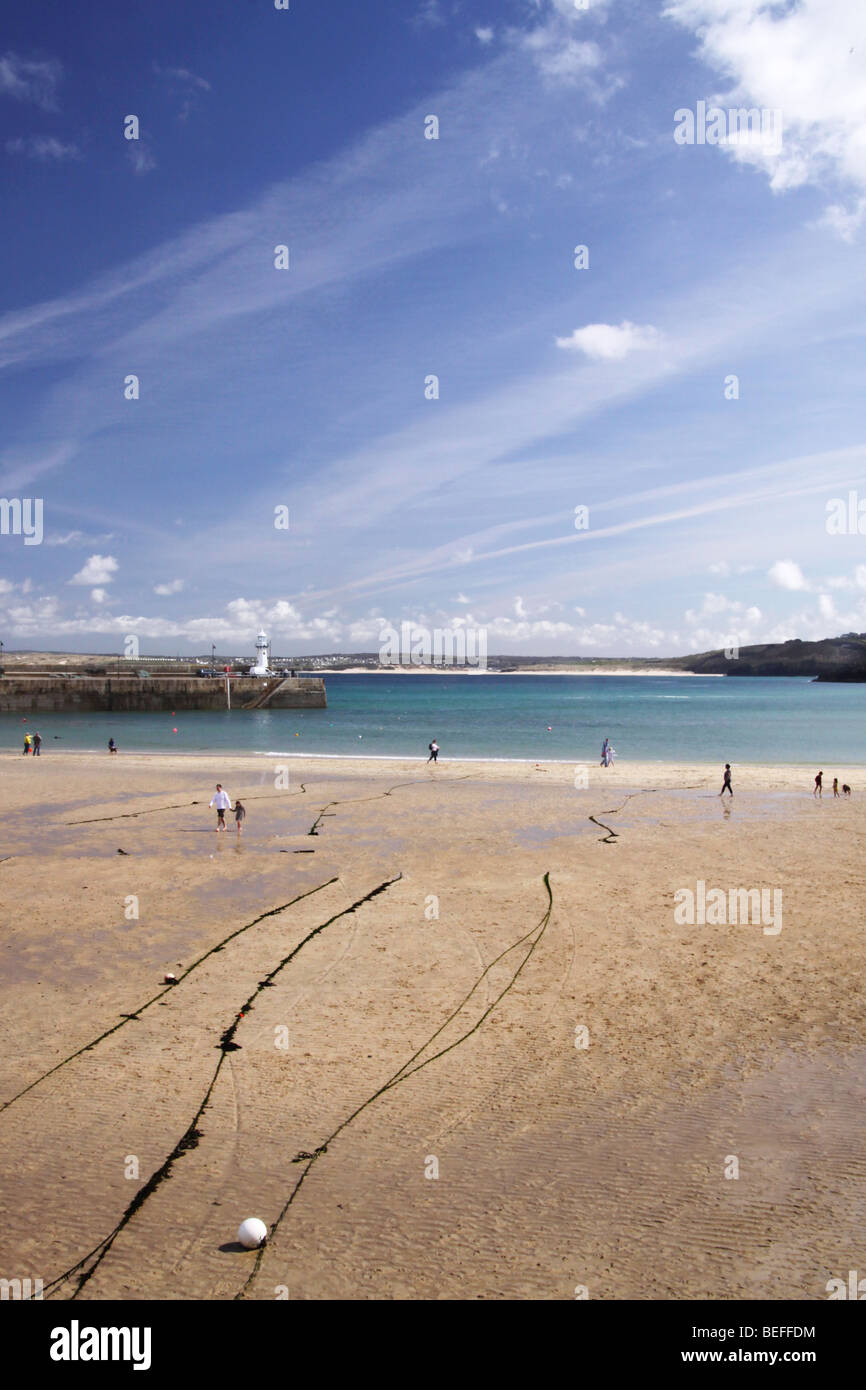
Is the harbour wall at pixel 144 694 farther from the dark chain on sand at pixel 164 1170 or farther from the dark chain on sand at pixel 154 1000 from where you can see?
the dark chain on sand at pixel 164 1170

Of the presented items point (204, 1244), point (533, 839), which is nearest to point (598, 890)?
point (533, 839)

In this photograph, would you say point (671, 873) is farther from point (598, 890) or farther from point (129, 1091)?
point (129, 1091)

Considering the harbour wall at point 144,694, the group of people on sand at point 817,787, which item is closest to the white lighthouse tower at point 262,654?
the harbour wall at point 144,694

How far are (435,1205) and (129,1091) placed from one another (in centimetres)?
375

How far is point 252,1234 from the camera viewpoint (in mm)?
6000

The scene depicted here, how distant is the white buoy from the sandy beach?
0.10 metres

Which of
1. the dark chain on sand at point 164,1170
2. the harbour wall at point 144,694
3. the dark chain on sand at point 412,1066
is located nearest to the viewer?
the dark chain on sand at point 164,1170

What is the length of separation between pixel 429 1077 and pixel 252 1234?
9.89ft

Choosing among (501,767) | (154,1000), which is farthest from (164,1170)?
(501,767)

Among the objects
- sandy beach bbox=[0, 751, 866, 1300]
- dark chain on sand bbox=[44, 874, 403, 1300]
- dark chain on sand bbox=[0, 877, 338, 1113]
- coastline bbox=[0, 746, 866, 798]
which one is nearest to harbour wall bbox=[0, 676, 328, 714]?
coastline bbox=[0, 746, 866, 798]

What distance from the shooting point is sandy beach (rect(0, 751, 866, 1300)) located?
6.06 meters

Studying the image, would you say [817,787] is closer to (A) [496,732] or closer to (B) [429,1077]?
(B) [429,1077]

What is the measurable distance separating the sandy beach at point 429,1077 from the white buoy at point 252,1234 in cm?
10

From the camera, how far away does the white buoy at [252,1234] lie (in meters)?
6.00
